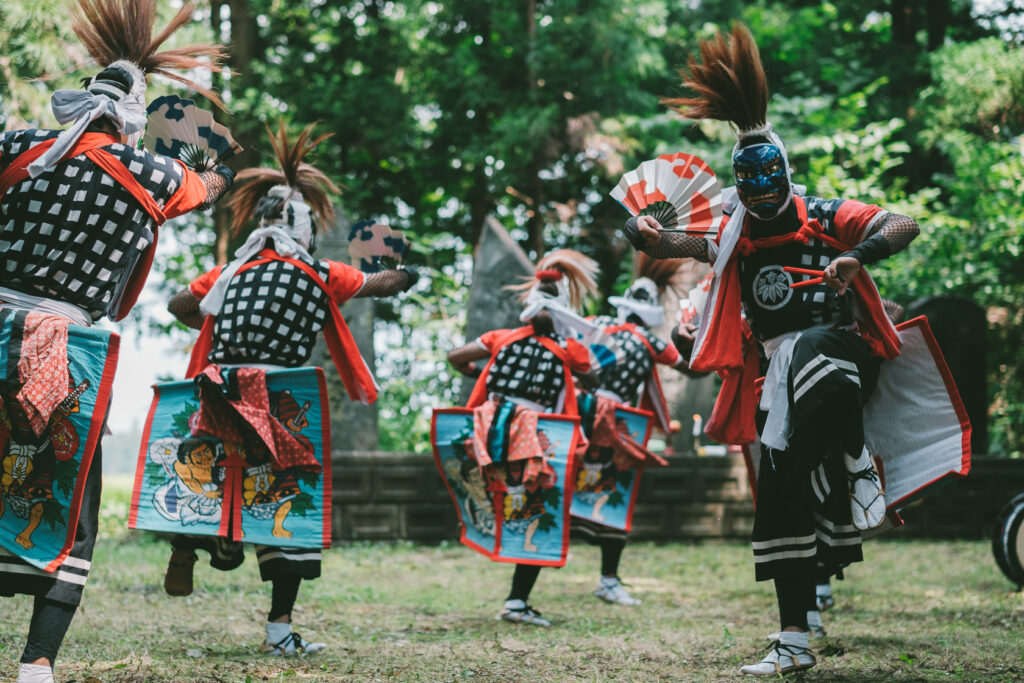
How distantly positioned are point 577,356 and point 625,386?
3.72ft

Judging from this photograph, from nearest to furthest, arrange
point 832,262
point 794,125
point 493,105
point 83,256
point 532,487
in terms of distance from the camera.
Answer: point 83,256, point 832,262, point 532,487, point 794,125, point 493,105

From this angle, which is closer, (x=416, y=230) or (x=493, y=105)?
(x=493, y=105)

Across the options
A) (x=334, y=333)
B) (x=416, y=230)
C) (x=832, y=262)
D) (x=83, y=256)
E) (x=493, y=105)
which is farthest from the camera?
(x=416, y=230)

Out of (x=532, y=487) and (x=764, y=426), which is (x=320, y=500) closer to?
(x=532, y=487)

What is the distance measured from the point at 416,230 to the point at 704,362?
1184cm

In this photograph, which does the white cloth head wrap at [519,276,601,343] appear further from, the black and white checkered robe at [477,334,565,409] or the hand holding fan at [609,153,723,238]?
the hand holding fan at [609,153,723,238]

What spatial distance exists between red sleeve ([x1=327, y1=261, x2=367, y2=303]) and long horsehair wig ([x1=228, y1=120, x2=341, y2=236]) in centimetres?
42

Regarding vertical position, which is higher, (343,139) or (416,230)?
(343,139)

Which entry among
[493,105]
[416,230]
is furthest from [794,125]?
[416,230]

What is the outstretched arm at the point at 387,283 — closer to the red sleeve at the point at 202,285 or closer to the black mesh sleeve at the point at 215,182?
the red sleeve at the point at 202,285

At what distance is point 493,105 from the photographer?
13.5 meters

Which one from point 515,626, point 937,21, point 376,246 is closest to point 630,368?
point 515,626

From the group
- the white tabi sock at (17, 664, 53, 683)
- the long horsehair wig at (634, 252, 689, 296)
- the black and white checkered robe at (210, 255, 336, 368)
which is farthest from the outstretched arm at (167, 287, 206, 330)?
the long horsehair wig at (634, 252, 689, 296)

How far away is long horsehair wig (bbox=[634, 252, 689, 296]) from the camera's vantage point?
21.9 ft
